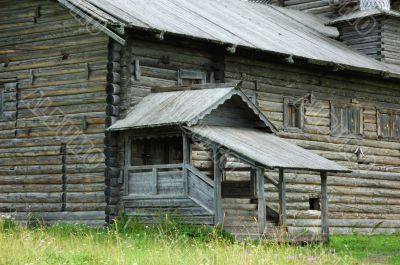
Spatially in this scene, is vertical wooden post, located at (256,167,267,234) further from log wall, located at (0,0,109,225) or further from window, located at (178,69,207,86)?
window, located at (178,69,207,86)

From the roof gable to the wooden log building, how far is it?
40 mm

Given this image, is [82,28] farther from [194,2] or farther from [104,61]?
[194,2]

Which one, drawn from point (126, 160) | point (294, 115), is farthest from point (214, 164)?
point (294, 115)

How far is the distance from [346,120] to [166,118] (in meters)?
9.29

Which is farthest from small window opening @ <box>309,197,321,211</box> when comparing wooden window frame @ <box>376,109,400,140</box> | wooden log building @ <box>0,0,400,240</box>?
wooden window frame @ <box>376,109,400,140</box>

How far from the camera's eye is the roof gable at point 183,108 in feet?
60.7

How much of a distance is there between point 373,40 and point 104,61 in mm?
12199

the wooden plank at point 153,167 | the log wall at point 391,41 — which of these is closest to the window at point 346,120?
the log wall at point 391,41

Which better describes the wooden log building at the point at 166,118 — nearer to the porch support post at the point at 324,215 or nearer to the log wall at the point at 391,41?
the porch support post at the point at 324,215

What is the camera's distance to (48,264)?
11555 millimetres

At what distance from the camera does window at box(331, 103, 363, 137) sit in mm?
25922

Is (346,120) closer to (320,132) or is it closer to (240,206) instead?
(320,132)

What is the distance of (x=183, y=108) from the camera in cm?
1894

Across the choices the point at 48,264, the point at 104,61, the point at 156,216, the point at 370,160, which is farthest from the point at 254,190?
the point at 48,264
